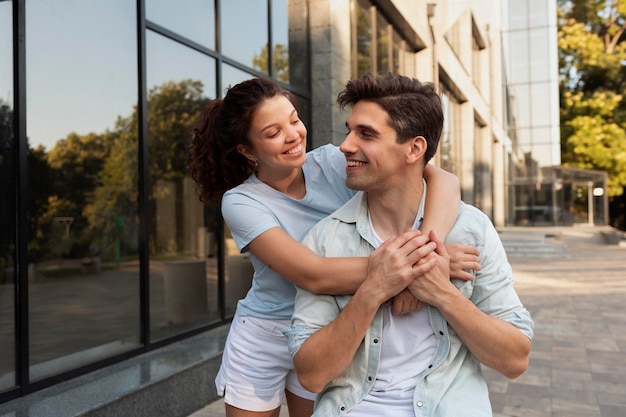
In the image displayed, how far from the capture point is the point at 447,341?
6.19ft

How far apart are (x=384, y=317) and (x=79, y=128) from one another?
369cm

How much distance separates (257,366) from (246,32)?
5.60 metres

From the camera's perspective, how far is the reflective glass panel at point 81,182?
173 inches

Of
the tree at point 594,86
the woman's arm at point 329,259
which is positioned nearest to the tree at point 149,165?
the woman's arm at point 329,259

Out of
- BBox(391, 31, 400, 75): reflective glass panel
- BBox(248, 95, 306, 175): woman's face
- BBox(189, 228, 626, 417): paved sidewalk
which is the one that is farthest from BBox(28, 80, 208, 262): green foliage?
BBox(391, 31, 400, 75): reflective glass panel

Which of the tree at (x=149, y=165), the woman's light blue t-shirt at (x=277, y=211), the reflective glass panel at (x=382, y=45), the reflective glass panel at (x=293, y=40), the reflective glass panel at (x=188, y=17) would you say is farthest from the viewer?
the reflective glass panel at (x=382, y=45)

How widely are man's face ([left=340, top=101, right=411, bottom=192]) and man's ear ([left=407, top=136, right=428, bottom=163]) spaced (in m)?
0.02

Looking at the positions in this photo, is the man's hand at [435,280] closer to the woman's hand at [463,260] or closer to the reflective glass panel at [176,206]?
the woman's hand at [463,260]

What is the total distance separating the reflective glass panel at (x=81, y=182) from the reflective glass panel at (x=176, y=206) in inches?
11.8

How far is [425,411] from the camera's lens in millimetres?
1819

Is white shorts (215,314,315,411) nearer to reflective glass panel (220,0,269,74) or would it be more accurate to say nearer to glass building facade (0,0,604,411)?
glass building facade (0,0,604,411)

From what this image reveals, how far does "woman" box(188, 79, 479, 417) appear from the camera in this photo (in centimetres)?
223

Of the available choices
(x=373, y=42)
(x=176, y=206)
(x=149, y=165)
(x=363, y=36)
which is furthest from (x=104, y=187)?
(x=373, y=42)

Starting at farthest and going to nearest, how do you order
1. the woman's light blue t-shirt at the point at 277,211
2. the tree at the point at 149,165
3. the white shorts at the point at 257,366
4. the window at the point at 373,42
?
1. the window at the point at 373,42
2. the tree at the point at 149,165
3. the white shorts at the point at 257,366
4. the woman's light blue t-shirt at the point at 277,211
